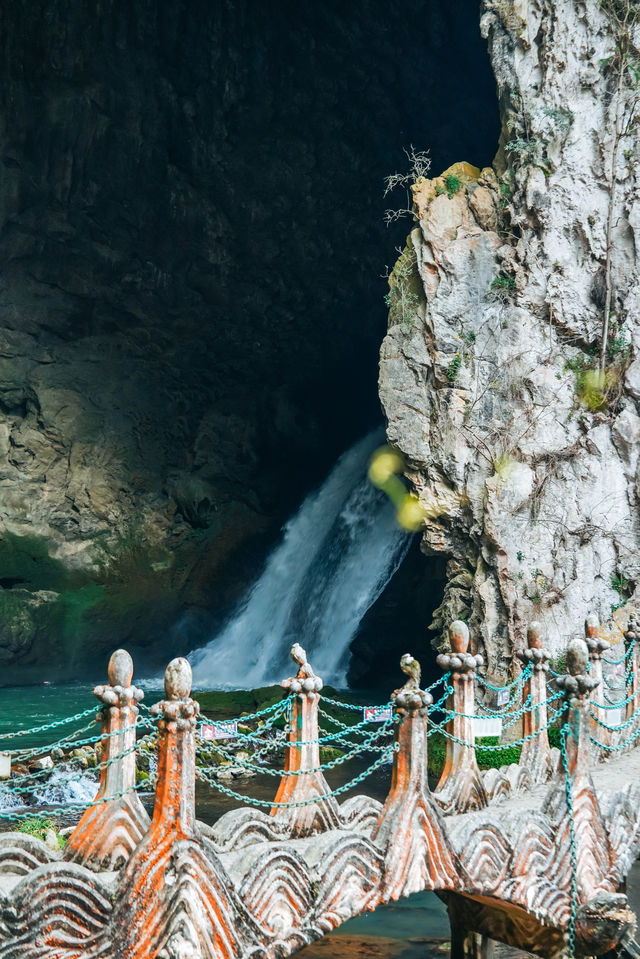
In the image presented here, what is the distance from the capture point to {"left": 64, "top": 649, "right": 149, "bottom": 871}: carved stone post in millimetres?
6152

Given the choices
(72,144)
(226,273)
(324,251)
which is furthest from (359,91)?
(72,144)

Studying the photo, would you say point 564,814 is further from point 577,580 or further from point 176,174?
point 176,174

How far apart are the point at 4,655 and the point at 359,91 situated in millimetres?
21936

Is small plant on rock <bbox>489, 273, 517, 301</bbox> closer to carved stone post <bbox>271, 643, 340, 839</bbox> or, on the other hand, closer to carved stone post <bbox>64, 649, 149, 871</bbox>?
carved stone post <bbox>271, 643, 340, 839</bbox>

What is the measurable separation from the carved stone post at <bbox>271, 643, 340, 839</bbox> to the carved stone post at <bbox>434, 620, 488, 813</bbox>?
1307mm

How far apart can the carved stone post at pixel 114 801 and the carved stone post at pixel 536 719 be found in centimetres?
488

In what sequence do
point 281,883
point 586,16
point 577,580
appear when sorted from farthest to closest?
point 586,16, point 577,580, point 281,883

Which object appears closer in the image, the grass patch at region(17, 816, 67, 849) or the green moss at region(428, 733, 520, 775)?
the grass patch at region(17, 816, 67, 849)

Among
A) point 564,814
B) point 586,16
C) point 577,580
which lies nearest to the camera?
point 564,814

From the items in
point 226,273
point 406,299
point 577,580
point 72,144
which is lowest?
point 577,580

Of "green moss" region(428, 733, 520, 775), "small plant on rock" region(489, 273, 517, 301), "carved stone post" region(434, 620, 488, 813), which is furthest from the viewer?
"small plant on rock" region(489, 273, 517, 301)

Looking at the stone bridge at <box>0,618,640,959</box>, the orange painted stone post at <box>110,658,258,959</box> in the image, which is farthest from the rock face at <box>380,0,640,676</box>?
the orange painted stone post at <box>110,658,258,959</box>

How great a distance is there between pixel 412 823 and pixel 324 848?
0.94 m

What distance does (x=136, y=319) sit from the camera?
30.1 metres
